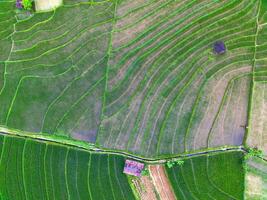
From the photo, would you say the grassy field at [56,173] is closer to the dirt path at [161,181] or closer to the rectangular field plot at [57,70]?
the rectangular field plot at [57,70]

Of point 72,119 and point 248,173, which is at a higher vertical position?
point 72,119

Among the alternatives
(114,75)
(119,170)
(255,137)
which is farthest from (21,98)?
(255,137)

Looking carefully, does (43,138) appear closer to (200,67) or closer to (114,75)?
(114,75)

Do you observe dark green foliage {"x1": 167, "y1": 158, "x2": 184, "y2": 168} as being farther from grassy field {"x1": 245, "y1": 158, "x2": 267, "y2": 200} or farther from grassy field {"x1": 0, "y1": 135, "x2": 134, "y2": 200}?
grassy field {"x1": 245, "y1": 158, "x2": 267, "y2": 200}

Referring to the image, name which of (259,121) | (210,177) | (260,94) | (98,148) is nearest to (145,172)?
(98,148)

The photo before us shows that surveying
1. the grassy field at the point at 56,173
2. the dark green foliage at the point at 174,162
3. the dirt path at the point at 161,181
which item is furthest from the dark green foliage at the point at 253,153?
the grassy field at the point at 56,173

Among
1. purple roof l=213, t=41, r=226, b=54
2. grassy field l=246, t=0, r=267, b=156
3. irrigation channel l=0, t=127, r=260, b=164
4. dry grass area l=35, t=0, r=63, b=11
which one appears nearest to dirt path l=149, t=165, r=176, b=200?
irrigation channel l=0, t=127, r=260, b=164

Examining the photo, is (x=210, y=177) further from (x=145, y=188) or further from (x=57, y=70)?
(x=57, y=70)
